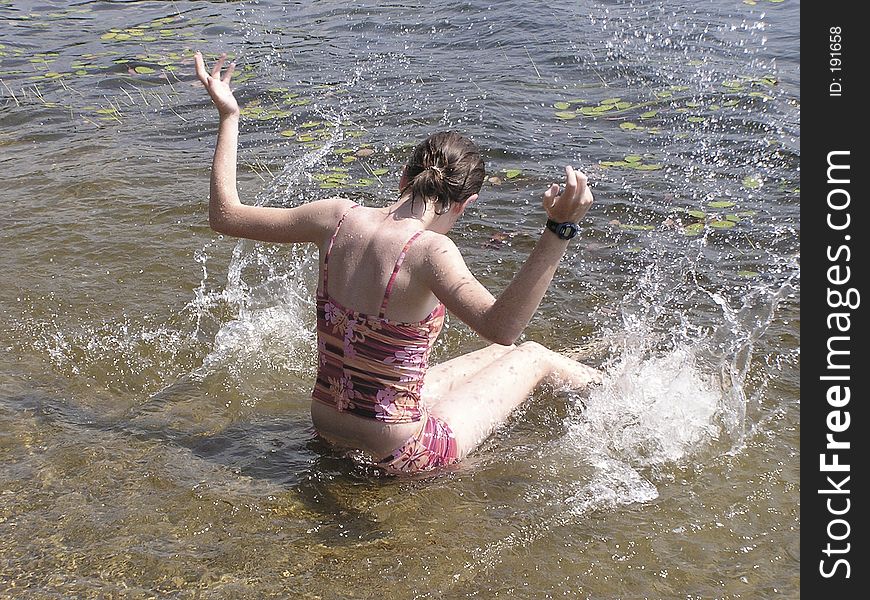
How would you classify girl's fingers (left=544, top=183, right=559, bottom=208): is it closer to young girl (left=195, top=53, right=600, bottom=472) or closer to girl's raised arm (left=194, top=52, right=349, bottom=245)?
young girl (left=195, top=53, right=600, bottom=472)

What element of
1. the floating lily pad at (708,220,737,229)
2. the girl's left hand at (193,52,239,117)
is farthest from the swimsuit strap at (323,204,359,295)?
the floating lily pad at (708,220,737,229)

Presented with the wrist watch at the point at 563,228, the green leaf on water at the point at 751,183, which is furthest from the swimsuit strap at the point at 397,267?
the green leaf on water at the point at 751,183

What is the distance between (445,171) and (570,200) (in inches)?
29.1

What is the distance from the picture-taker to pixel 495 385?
176 inches

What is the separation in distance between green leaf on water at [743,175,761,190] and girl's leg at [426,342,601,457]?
118 inches

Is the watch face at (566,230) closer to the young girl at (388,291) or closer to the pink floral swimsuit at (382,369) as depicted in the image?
the young girl at (388,291)

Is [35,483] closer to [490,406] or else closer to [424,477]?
[424,477]

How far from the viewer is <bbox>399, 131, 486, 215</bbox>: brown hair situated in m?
3.62

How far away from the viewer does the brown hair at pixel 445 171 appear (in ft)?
11.9

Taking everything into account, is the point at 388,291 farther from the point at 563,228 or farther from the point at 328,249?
the point at 563,228

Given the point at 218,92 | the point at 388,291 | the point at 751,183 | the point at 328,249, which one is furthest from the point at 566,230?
the point at 751,183

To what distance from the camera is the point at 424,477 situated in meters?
4.07
